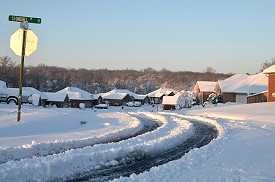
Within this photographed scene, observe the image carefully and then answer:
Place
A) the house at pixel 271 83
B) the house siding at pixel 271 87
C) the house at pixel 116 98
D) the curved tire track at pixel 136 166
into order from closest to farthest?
the curved tire track at pixel 136 166, the house at pixel 271 83, the house siding at pixel 271 87, the house at pixel 116 98

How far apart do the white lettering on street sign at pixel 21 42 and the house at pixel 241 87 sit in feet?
136

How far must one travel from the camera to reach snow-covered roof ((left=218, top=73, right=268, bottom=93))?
51.8 metres

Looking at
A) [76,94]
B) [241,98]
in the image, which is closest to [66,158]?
[241,98]

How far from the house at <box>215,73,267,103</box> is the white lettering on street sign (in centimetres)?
4139

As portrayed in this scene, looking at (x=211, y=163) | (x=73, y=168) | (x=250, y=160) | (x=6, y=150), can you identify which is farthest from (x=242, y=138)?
(x=6, y=150)

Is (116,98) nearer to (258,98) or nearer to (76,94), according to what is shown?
(76,94)

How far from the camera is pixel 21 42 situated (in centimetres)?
1622

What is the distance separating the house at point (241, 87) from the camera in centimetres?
5184

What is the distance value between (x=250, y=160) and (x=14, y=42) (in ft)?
40.1

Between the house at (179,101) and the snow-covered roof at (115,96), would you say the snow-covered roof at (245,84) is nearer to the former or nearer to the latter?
the house at (179,101)

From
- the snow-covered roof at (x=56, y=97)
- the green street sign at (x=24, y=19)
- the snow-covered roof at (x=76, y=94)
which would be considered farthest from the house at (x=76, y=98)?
the green street sign at (x=24, y=19)

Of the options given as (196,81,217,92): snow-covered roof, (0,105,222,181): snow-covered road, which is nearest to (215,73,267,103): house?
(196,81,217,92): snow-covered roof

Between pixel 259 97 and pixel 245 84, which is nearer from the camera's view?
pixel 259 97

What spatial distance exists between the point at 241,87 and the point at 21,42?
144ft
